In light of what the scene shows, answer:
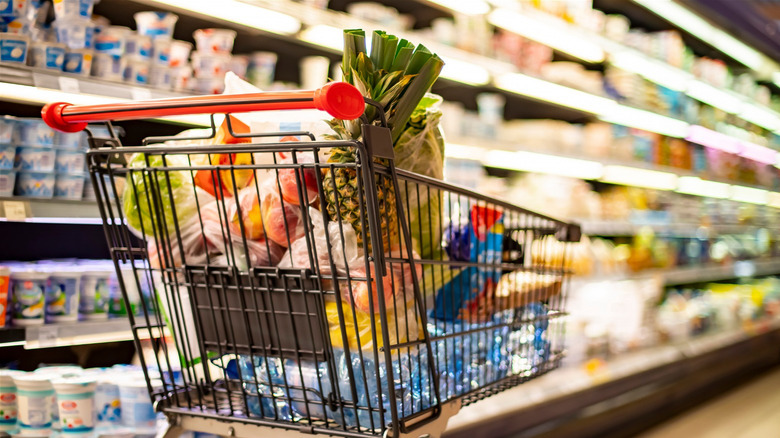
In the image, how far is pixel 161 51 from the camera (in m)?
2.02

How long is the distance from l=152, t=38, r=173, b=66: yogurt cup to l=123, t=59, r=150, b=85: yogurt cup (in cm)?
5

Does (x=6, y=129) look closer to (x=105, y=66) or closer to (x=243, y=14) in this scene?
(x=105, y=66)

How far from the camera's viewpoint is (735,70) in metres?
6.04

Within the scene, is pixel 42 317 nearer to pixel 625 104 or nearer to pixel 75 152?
pixel 75 152

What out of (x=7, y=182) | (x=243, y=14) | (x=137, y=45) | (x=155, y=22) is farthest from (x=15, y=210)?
(x=243, y=14)

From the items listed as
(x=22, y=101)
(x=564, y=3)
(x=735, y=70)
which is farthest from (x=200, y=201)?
(x=735, y=70)

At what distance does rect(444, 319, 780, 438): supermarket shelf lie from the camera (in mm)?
2836

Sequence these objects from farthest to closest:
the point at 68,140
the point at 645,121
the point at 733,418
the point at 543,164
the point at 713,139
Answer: the point at 713,139
the point at 645,121
the point at 733,418
the point at 543,164
the point at 68,140

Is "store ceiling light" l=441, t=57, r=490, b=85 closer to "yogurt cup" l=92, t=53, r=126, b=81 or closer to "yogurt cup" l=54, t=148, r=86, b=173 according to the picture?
"yogurt cup" l=92, t=53, r=126, b=81

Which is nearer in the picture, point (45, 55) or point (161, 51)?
point (45, 55)

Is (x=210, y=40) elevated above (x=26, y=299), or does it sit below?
above

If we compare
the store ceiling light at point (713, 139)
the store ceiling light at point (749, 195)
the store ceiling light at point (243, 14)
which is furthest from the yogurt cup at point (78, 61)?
the store ceiling light at point (749, 195)

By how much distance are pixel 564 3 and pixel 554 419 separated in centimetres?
219

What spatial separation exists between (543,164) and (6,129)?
2993 millimetres
